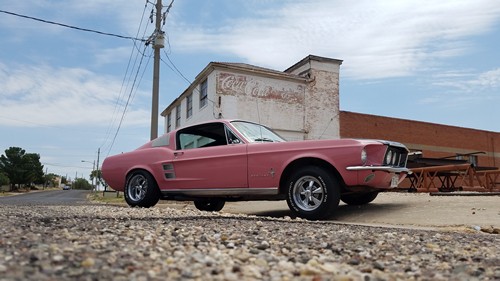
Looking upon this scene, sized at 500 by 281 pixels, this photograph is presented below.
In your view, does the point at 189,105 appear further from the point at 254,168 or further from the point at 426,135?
the point at 254,168

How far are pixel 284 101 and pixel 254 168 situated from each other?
15.9m

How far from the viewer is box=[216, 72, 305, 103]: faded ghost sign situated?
20.8 meters

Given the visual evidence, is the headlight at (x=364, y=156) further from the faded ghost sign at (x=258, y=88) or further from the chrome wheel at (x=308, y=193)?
the faded ghost sign at (x=258, y=88)

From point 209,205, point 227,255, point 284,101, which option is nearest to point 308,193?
point 209,205

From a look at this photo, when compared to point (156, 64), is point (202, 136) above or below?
below

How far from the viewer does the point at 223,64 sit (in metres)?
20.5

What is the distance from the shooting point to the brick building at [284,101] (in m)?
21.0

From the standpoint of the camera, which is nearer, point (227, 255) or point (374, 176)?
point (227, 255)

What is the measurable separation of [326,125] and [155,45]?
10445mm

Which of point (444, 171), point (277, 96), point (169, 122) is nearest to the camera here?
point (444, 171)

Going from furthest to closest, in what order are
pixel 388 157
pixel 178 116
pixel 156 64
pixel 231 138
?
pixel 178 116 → pixel 156 64 → pixel 231 138 → pixel 388 157

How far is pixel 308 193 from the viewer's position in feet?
20.0

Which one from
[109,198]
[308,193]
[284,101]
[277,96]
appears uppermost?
[277,96]

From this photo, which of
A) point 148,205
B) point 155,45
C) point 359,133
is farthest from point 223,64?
point 148,205
